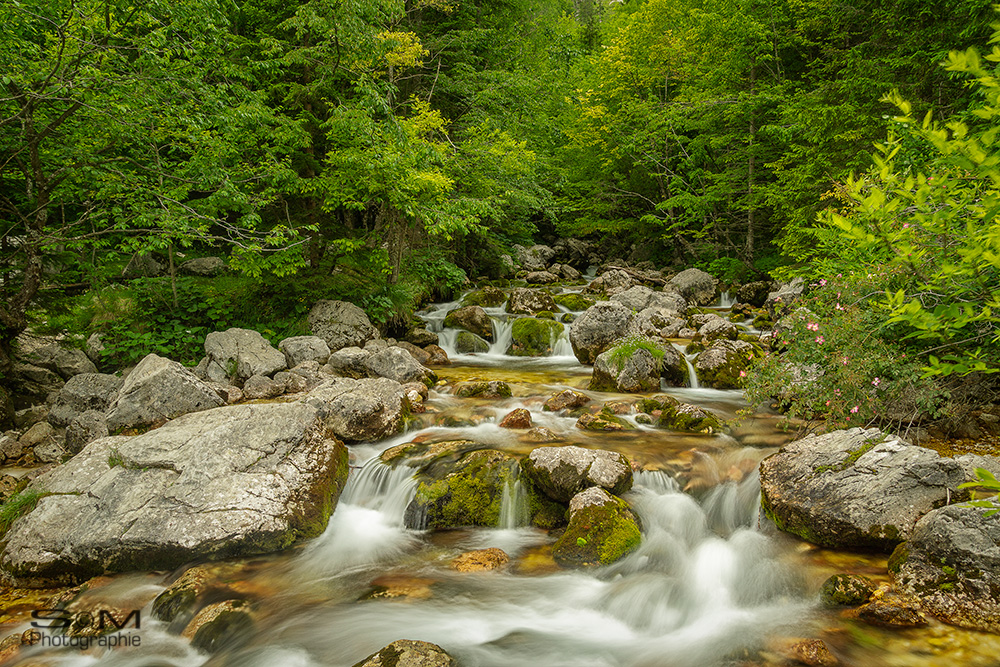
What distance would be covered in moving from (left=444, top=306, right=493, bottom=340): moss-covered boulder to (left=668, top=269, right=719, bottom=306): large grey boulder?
315 inches

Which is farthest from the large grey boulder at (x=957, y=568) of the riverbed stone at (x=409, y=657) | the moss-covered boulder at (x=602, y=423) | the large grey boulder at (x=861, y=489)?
the moss-covered boulder at (x=602, y=423)

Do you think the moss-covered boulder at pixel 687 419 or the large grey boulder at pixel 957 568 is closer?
the large grey boulder at pixel 957 568

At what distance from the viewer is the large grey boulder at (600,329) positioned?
12.2 meters

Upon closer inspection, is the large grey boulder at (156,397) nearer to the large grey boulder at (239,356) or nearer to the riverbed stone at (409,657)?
the large grey boulder at (239,356)

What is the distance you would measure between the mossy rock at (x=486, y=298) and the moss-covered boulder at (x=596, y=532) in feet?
39.8

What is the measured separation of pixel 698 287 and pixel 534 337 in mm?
8154

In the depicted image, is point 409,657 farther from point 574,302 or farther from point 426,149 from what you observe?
point 574,302

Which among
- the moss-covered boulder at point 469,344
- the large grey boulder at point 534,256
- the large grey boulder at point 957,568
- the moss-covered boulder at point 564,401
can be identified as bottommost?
the large grey boulder at point 957,568

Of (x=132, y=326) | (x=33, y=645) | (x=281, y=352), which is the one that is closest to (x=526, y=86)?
(x=281, y=352)

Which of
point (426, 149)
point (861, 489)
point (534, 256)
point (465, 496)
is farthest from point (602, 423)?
point (534, 256)

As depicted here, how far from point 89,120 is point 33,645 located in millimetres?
7841

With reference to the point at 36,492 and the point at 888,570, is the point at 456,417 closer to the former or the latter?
the point at 36,492

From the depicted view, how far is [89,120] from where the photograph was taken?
8188 millimetres

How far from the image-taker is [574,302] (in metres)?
17.2
